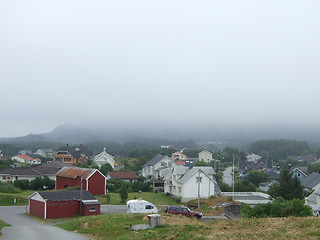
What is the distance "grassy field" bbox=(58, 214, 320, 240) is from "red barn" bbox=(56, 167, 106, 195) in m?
24.7

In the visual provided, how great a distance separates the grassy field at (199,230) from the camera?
16.4 metres

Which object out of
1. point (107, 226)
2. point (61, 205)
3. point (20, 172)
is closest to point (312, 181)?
point (61, 205)

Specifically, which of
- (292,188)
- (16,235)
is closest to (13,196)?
(16,235)

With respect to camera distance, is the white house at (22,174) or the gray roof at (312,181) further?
the gray roof at (312,181)

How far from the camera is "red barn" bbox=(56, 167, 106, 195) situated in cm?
4966

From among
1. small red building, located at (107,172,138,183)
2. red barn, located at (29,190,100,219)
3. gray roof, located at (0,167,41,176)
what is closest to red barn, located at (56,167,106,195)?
gray roof, located at (0,167,41,176)

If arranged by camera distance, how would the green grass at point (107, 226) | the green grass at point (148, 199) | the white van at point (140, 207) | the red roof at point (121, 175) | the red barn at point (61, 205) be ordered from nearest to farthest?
1. the green grass at point (107, 226)
2. the white van at point (140, 207)
3. the red barn at point (61, 205)
4. the green grass at point (148, 199)
5. the red roof at point (121, 175)

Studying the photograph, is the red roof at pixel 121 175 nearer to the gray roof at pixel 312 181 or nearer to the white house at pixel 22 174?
the white house at pixel 22 174

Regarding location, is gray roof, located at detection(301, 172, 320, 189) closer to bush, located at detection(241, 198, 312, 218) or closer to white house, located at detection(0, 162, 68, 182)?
bush, located at detection(241, 198, 312, 218)

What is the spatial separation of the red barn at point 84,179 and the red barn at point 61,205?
13511 mm

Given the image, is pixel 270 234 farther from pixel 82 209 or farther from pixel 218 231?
pixel 82 209

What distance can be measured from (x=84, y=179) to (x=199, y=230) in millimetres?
33828

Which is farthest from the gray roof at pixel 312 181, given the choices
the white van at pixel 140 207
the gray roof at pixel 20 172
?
the gray roof at pixel 20 172

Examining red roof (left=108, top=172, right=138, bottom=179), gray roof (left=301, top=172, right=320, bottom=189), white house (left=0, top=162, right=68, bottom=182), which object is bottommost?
gray roof (left=301, top=172, right=320, bottom=189)
